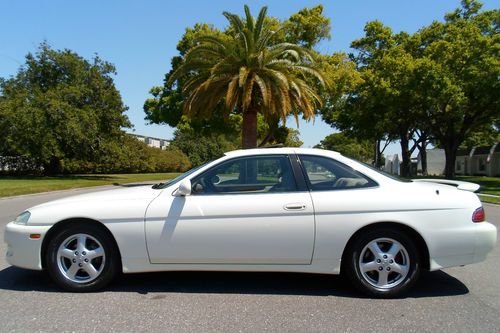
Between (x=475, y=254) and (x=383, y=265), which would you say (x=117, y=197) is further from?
(x=475, y=254)

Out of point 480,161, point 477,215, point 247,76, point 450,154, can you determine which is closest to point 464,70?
point 450,154

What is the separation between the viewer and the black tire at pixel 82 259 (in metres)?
4.89

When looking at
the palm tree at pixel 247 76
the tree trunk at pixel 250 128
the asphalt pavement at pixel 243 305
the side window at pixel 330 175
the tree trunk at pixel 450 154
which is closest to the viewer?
the asphalt pavement at pixel 243 305

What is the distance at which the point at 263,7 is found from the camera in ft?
67.1

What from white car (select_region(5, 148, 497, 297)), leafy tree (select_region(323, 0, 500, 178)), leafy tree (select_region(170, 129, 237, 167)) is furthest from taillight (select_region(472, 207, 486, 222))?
leafy tree (select_region(170, 129, 237, 167))

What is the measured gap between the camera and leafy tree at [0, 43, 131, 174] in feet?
109

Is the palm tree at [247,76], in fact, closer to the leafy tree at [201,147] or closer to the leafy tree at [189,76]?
the leafy tree at [189,76]

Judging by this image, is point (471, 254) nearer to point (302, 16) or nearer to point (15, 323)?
point (15, 323)

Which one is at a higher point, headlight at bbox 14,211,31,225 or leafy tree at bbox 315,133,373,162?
leafy tree at bbox 315,133,373,162

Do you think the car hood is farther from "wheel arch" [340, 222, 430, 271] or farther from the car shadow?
"wheel arch" [340, 222, 430, 271]

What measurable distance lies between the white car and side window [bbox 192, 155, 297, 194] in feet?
0.07

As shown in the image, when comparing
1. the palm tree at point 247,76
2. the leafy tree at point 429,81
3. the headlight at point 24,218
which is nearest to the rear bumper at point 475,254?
the headlight at point 24,218

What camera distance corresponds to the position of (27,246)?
4898 millimetres

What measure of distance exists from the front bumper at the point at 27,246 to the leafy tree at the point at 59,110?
30.4 meters
